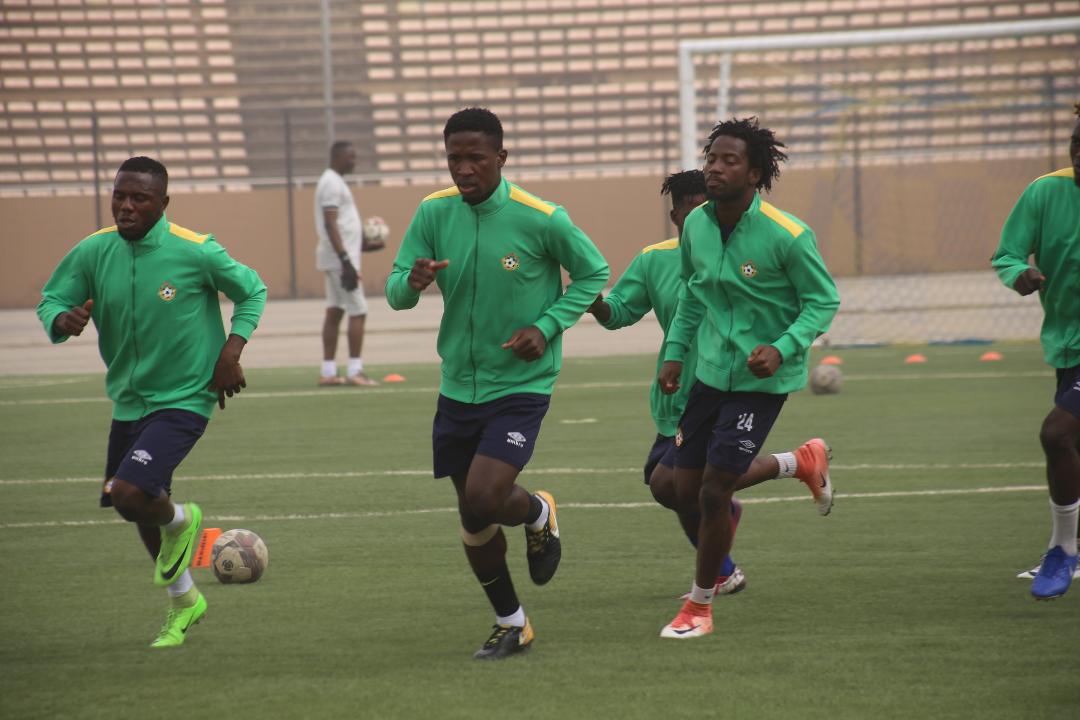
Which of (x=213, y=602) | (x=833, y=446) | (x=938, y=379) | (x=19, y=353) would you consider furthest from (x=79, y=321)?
(x=19, y=353)

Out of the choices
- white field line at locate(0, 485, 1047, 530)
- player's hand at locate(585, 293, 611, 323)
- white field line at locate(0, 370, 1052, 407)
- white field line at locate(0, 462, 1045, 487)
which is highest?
player's hand at locate(585, 293, 611, 323)

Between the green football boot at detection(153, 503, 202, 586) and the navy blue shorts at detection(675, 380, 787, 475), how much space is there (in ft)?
6.12

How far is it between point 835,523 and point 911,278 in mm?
16486

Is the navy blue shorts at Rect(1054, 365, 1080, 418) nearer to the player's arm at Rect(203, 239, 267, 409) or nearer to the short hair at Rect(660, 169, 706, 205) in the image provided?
the short hair at Rect(660, 169, 706, 205)

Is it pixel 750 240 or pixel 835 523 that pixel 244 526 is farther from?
pixel 750 240

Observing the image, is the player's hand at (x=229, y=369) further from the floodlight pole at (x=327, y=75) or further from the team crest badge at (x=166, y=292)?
the floodlight pole at (x=327, y=75)

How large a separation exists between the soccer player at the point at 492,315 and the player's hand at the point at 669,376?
51 centimetres

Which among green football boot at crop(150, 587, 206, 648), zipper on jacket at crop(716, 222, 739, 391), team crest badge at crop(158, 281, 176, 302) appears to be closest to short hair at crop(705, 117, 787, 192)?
zipper on jacket at crop(716, 222, 739, 391)

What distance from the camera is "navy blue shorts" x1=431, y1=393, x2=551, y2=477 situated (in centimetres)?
527

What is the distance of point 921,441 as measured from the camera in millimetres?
10148

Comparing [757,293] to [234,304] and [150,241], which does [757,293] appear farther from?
[150,241]

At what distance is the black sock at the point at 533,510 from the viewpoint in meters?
5.64

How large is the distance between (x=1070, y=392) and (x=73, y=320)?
3.87 metres

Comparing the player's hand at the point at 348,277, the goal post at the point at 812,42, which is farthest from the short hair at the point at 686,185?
the goal post at the point at 812,42
